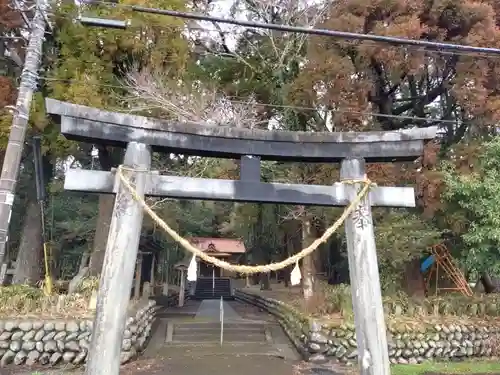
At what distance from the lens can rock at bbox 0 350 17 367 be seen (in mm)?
9570

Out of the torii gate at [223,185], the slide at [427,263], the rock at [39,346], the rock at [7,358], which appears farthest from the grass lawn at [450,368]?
the rock at [7,358]

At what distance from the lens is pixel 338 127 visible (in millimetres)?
12477

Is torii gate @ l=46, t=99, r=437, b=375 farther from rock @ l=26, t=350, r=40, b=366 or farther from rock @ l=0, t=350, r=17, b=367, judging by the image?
rock @ l=0, t=350, r=17, b=367

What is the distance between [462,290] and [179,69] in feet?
38.2

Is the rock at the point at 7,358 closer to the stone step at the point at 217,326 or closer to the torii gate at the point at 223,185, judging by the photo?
the stone step at the point at 217,326

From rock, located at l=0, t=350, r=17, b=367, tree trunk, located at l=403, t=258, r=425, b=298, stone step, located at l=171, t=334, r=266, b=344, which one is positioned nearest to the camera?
rock, located at l=0, t=350, r=17, b=367

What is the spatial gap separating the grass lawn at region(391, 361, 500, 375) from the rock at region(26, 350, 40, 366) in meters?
7.74

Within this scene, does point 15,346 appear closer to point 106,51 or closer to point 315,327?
point 315,327

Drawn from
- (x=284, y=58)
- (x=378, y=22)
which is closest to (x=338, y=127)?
(x=378, y=22)

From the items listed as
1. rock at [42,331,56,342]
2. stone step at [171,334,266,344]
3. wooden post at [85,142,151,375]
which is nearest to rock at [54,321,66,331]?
rock at [42,331,56,342]

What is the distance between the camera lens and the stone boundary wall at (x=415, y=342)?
10.7m

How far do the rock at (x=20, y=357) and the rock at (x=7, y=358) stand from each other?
0.26 feet

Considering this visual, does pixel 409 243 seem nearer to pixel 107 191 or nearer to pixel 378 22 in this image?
pixel 378 22

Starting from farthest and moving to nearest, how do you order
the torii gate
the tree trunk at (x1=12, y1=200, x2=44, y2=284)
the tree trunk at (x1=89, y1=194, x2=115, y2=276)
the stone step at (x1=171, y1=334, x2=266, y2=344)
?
the tree trunk at (x1=12, y1=200, x2=44, y2=284), the tree trunk at (x1=89, y1=194, x2=115, y2=276), the stone step at (x1=171, y1=334, x2=266, y2=344), the torii gate
